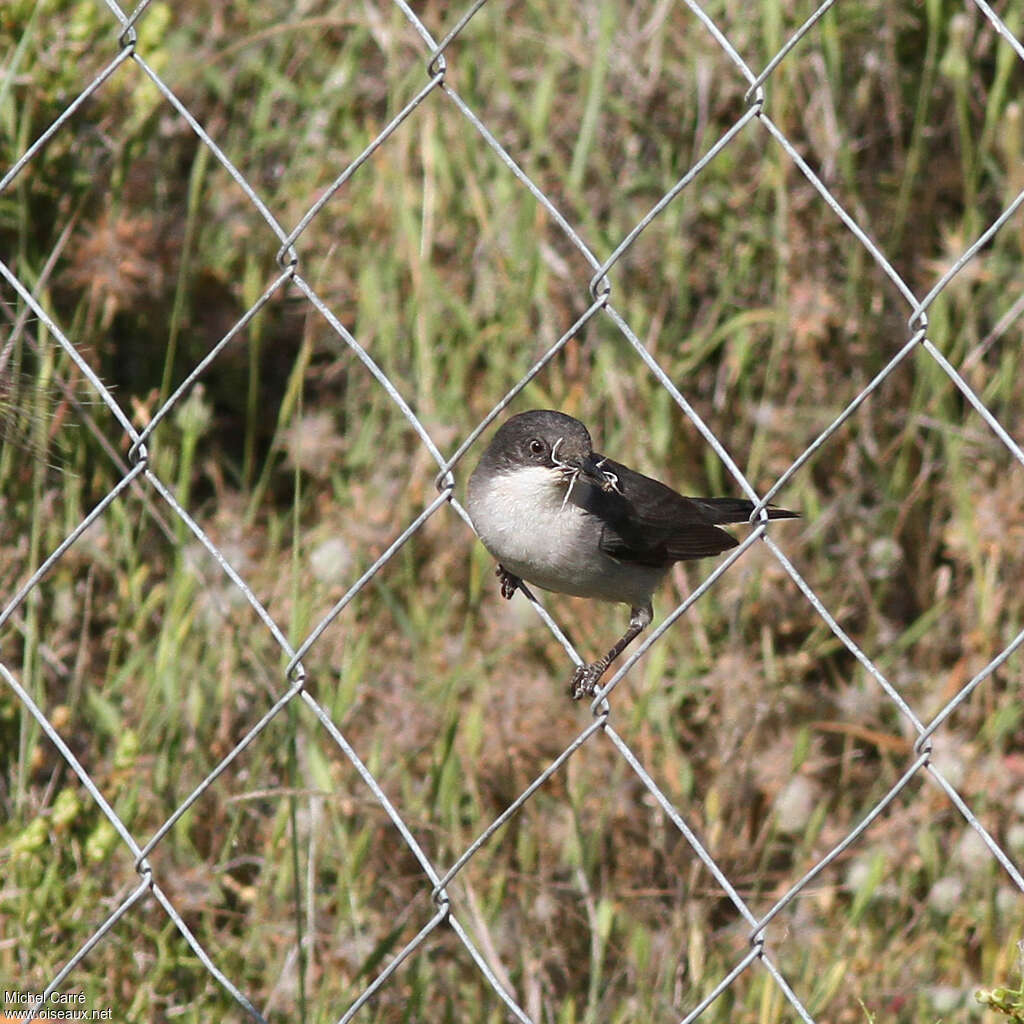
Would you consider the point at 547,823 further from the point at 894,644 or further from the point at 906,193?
the point at 906,193

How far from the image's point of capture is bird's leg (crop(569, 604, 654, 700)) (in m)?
3.22

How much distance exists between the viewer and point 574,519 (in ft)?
10.9

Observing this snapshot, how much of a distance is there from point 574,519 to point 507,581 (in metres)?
0.36

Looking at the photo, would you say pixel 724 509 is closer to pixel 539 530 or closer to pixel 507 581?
pixel 507 581

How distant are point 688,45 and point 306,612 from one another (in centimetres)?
→ 243

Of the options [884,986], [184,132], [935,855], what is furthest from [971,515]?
[184,132]

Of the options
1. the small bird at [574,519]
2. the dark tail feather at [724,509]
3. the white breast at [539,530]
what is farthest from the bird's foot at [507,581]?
the dark tail feather at [724,509]

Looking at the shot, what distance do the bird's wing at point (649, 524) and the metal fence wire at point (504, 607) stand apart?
187 millimetres

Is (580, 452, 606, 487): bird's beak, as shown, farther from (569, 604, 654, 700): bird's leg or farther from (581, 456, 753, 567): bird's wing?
(569, 604, 654, 700): bird's leg

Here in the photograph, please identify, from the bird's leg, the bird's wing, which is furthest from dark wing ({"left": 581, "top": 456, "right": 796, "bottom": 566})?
the bird's leg

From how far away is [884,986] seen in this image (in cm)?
378

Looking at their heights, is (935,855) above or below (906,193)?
below

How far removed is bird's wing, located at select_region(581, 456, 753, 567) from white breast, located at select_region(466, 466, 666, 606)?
3.1 inches

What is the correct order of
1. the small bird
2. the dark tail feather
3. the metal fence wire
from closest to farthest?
the metal fence wire, the small bird, the dark tail feather
